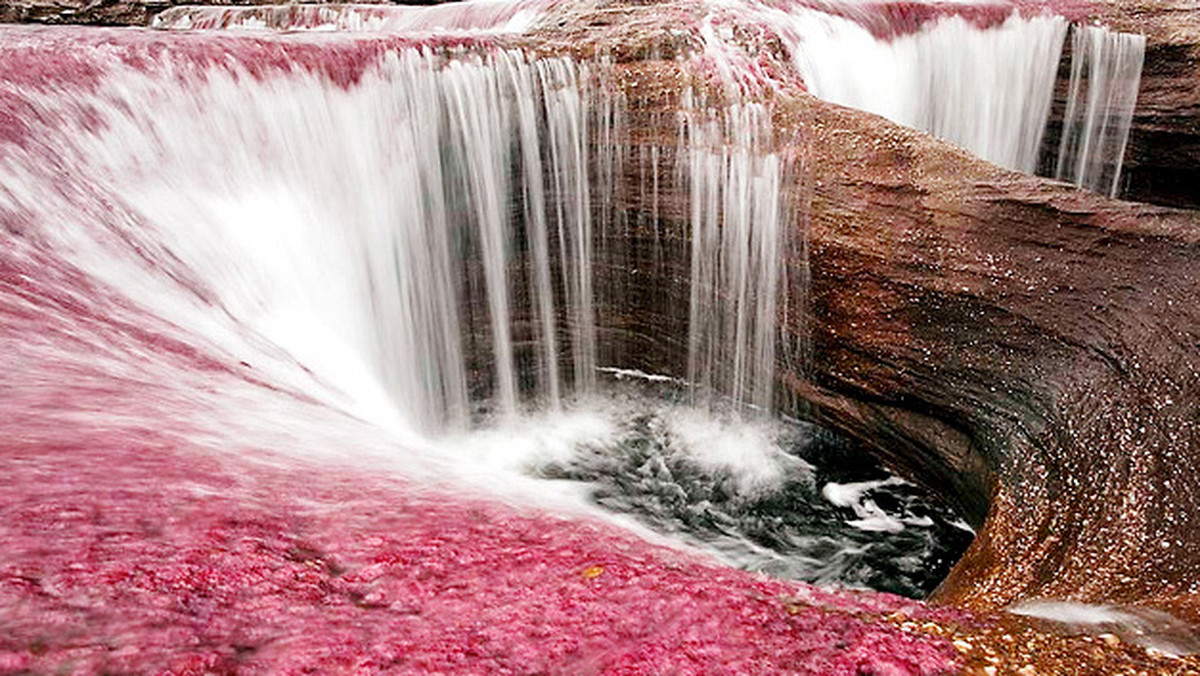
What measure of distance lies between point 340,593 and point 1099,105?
42.5 ft

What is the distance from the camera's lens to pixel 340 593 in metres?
1.94

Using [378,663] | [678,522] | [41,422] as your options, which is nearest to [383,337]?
[678,522]

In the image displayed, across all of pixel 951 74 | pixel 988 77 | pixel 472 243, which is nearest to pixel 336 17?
pixel 472 243

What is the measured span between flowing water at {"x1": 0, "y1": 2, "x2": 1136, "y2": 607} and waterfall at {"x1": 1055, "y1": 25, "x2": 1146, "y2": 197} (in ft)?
11.2

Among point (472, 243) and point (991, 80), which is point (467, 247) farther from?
point (991, 80)

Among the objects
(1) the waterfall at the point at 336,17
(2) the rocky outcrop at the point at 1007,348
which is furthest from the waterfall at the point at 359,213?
(1) the waterfall at the point at 336,17

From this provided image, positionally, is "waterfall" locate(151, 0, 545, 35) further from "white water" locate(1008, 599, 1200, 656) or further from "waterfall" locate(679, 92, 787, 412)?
"white water" locate(1008, 599, 1200, 656)

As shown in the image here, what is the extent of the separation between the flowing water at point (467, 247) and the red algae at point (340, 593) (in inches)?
56.6

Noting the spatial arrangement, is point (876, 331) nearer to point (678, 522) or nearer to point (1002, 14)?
point (678, 522)

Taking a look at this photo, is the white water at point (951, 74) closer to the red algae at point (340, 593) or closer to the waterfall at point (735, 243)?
the waterfall at point (735, 243)

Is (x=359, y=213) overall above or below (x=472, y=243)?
above

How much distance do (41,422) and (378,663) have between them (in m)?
1.55

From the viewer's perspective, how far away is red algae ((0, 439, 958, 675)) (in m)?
1.63

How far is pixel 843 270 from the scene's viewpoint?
21.8ft
